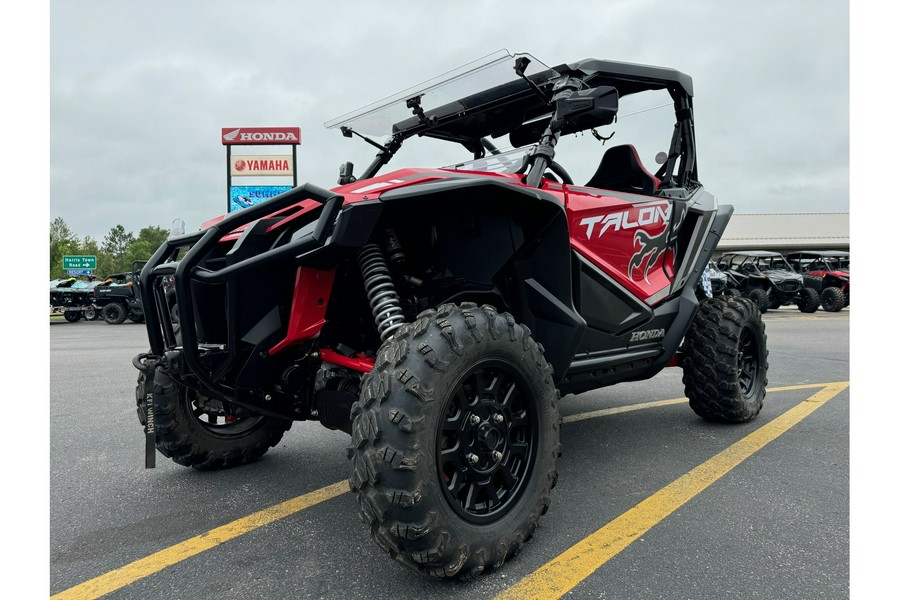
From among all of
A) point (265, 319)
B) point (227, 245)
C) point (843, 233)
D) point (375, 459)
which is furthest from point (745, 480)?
point (843, 233)

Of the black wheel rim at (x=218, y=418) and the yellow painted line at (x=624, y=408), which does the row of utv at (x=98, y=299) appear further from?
the yellow painted line at (x=624, y=408)

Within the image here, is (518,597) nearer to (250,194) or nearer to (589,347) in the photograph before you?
(589,347)

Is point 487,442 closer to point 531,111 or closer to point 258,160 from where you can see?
point 531,111

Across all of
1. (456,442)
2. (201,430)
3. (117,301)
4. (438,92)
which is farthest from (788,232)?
(456,442)

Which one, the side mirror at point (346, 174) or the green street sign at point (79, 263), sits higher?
the green street sign at point (79, 263)

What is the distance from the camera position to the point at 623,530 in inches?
97.8

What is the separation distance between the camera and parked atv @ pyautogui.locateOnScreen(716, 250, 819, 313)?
1831 cm

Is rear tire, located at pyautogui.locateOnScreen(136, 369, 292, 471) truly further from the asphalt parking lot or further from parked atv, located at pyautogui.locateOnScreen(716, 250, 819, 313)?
parked atv, located at pyautogui.locateOnScreen(716, 250, 819, 313)

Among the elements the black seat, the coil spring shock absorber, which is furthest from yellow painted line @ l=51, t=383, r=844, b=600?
the black seat

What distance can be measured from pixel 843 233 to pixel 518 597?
60.1 metres

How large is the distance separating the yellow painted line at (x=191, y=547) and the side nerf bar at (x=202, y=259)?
0.58m

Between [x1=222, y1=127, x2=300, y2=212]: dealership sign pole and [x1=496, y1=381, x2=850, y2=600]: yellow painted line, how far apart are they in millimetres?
18095

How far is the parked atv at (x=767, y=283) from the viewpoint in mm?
18312

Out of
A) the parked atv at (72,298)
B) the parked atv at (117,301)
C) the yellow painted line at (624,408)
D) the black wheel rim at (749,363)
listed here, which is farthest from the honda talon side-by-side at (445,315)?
the parked atv at (72,298)
